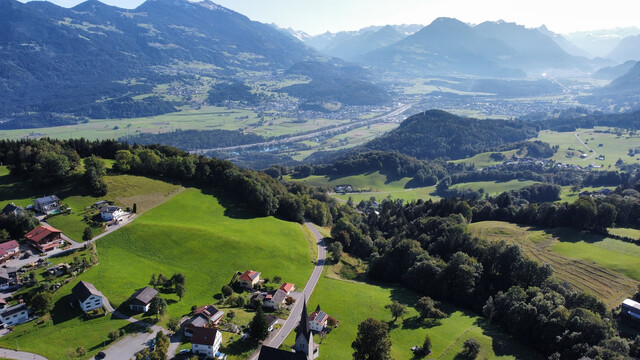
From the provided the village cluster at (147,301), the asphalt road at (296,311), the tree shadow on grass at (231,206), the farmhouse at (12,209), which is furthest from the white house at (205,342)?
the tree shadow on grass at (231,206)

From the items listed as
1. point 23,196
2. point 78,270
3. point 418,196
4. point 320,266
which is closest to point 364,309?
point 320,266

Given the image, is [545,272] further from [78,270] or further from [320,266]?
[78,270]

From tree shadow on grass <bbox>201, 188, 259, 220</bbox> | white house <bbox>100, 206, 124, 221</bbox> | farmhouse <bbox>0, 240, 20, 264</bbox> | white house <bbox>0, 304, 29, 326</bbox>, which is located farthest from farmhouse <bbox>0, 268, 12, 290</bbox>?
tree shadow on grass <bbox>201, 188, 259, 220</bbox>

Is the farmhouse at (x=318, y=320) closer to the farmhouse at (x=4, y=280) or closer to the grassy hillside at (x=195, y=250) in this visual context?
the grassy hillside at (x=195, y=250)

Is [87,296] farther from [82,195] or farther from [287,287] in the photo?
[82,195]

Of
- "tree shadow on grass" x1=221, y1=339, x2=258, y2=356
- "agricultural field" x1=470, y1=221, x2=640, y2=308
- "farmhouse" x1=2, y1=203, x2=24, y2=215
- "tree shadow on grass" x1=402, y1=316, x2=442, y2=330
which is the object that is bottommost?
"tree shadow on grass" x1=402, y1=316, x2=442, y2=330

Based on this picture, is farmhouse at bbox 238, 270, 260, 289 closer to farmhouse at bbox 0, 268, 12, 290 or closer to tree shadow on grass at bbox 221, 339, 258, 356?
tree shadow on grass at bbox 221, 339, 258, 356
